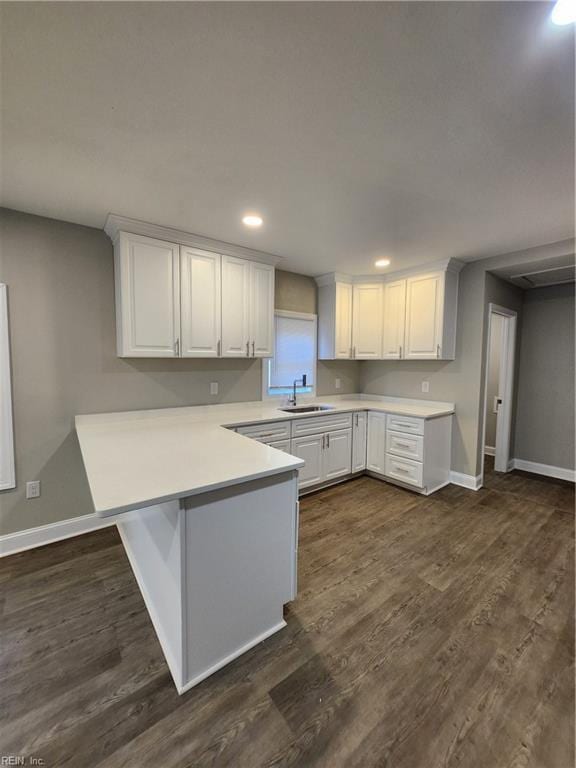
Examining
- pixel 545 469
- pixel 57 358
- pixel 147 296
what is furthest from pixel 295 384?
pixel 545 469

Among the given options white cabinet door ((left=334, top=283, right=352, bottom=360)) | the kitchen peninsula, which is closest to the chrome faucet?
white cabinet door ((left=334, top=283, right=352, bottom=360))

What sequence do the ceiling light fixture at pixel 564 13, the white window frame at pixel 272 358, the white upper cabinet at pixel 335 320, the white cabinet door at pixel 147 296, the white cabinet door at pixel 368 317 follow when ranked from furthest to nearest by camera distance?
the white cabinet door at pixel 368 317 → the white upper cabinet at pixel 335 320 → the white window frame at pixel 272 358 → the white cabinet door at pixel 147 296 → the ceiling light fixture at pixel 564 13

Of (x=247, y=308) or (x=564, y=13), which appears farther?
(x=247, y=308)

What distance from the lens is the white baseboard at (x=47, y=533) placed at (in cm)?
238

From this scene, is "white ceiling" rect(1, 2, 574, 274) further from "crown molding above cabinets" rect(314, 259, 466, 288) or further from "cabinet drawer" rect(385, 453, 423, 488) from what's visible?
"cabinet drawer" rect(385, 453, 423, 488)

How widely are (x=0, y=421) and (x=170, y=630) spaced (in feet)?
6.44

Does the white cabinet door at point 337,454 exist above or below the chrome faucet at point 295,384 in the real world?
below

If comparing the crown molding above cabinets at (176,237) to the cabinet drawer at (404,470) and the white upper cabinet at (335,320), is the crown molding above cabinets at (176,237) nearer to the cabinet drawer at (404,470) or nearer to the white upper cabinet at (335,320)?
the white upper cabinet at (335,320)

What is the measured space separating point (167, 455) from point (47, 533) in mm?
1621

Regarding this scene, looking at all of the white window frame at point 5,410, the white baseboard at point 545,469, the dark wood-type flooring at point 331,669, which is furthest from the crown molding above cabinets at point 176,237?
the white baseboard at point 545,469

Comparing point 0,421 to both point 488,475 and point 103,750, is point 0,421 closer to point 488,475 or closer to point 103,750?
point 103,750

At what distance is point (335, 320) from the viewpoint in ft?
13.3

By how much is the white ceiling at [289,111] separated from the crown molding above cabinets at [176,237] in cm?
11

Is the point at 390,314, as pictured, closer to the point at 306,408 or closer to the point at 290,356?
the point at 290,356
